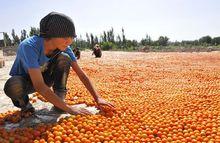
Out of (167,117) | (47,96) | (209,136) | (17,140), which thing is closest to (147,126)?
(167,117)

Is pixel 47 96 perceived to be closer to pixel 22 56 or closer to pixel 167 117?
pixel 22 56

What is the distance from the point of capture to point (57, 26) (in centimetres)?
407

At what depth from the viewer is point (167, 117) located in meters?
4.87

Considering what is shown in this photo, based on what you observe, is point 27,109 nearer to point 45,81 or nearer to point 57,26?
point 45,81

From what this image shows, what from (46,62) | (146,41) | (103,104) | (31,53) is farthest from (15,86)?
(146,41)

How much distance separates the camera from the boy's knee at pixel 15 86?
4391 millimetres

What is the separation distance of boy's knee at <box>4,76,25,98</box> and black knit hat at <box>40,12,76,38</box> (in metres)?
0.68

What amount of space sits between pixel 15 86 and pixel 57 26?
970 mm

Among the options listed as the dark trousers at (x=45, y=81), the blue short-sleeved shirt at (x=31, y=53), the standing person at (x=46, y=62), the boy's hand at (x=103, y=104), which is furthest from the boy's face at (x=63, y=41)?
the boy's hand at (x=103, y=104)

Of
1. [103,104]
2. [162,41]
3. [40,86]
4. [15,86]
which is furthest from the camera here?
[162,41]

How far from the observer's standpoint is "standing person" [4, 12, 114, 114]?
4.00m

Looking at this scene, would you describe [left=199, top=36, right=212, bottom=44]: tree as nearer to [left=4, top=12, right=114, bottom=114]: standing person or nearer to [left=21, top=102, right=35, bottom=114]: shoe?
[left=4, top=12, right=114, bottom=114]: standing person

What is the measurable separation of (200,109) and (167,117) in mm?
924

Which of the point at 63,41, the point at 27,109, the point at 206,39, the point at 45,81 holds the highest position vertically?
Answer: the point at 206,39
